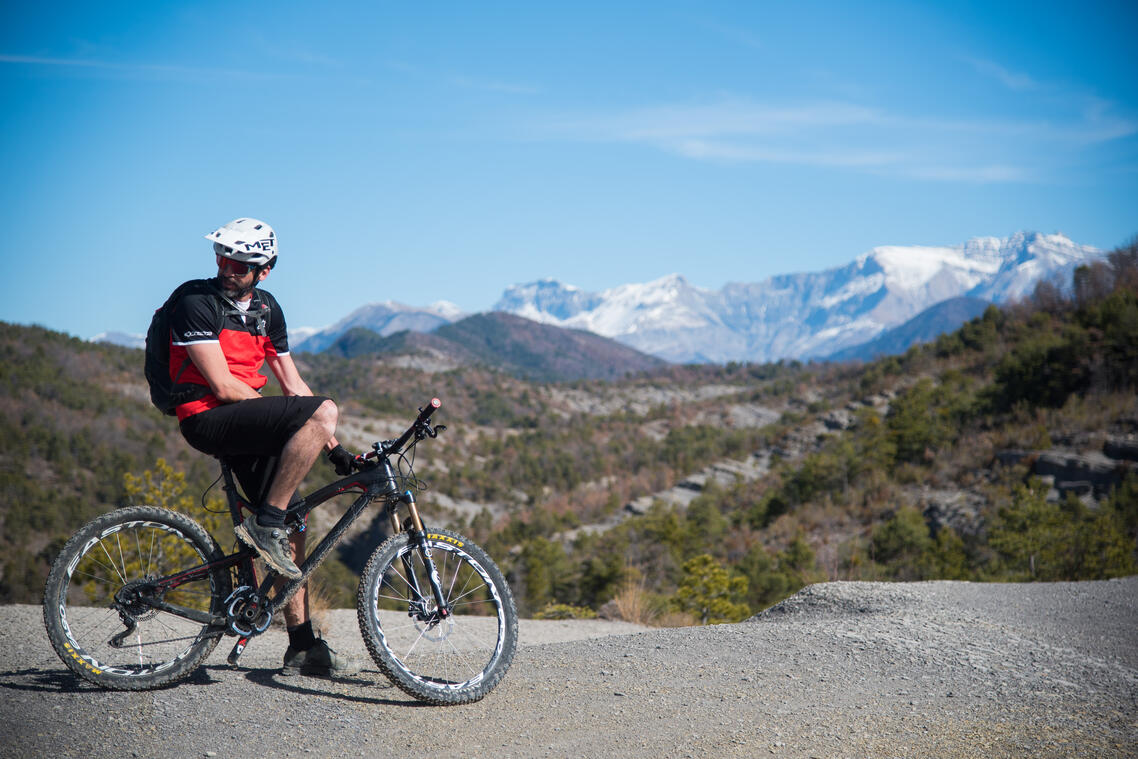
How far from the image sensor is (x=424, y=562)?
440 cm

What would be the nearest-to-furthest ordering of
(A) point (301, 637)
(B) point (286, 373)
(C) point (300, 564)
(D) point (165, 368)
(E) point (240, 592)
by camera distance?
1. (D) point (165, 368)
2. (E) point (240, 592)
3. (C) point (300, 564)
4. (A) point (301, 637)
5. (B) point (286, 373)

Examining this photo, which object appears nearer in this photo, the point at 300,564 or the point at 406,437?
the point at 406,437

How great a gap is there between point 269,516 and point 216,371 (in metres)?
0.85

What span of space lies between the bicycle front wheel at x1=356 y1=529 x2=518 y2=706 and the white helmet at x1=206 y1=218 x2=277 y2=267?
5.92ft

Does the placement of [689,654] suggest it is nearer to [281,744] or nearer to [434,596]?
[434,596]

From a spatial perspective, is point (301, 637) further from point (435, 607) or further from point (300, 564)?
point (435, 607)

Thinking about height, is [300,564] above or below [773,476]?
above

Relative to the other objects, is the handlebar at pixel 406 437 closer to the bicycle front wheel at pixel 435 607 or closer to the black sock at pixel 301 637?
the bicycle front wheel at pixel 435 607

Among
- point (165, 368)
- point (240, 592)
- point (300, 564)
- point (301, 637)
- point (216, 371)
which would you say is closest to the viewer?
point (216, 371)

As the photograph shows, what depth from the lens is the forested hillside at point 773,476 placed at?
1969 cm

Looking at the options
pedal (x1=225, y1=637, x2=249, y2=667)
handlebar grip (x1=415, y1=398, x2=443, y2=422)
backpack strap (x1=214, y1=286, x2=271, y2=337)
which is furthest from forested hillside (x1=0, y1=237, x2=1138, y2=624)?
handlebar grip (x1=415, y1=398, x2=443, y2=422)

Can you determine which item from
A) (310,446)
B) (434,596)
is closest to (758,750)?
(434,596)

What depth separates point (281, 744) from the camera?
3.66m

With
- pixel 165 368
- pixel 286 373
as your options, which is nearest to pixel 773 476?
pixel 286 373
